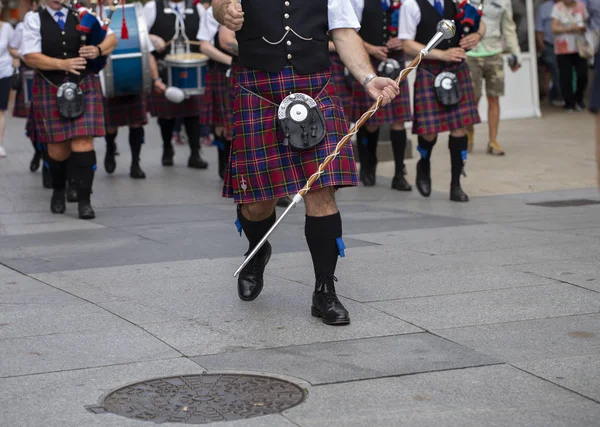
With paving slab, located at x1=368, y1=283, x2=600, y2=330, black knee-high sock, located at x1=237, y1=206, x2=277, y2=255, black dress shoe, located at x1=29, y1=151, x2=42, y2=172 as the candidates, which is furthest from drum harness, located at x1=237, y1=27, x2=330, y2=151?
black dress shoe, located at x1=29, y1=151, x2=42, y2=172

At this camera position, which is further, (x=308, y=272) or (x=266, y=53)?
(x=308, y=272)

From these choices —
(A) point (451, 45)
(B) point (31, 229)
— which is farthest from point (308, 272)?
(A) point (451, 45)

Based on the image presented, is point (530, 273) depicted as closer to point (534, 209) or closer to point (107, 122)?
point (534, 209)

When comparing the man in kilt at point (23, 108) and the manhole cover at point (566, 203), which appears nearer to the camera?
the manhole cover at point (566, 203)

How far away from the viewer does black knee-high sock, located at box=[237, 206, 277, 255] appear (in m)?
4.93

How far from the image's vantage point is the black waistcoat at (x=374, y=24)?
361 inches

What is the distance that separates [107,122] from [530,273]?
19.5ft

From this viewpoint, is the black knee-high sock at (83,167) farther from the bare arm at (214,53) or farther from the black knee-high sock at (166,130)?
the black knee-high sock at (166,130)

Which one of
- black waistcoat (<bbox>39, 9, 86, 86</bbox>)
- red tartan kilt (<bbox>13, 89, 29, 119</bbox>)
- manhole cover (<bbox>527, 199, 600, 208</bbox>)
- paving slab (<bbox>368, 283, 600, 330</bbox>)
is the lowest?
manhole cover (<bbox>527, 199, 600, 208</bbox>)

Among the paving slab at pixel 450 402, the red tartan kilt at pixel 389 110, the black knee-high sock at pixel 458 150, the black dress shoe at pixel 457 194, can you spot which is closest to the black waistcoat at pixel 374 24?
the red tartan kilt at pixel 389 110

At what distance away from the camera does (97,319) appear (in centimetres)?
462

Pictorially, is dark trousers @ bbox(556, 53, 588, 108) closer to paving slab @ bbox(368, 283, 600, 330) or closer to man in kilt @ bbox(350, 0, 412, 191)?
man in kilt @ bbox(350, 0, 412, 191)

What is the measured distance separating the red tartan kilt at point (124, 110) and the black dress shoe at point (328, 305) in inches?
243

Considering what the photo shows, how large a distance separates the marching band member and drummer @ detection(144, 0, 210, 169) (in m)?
0.16
